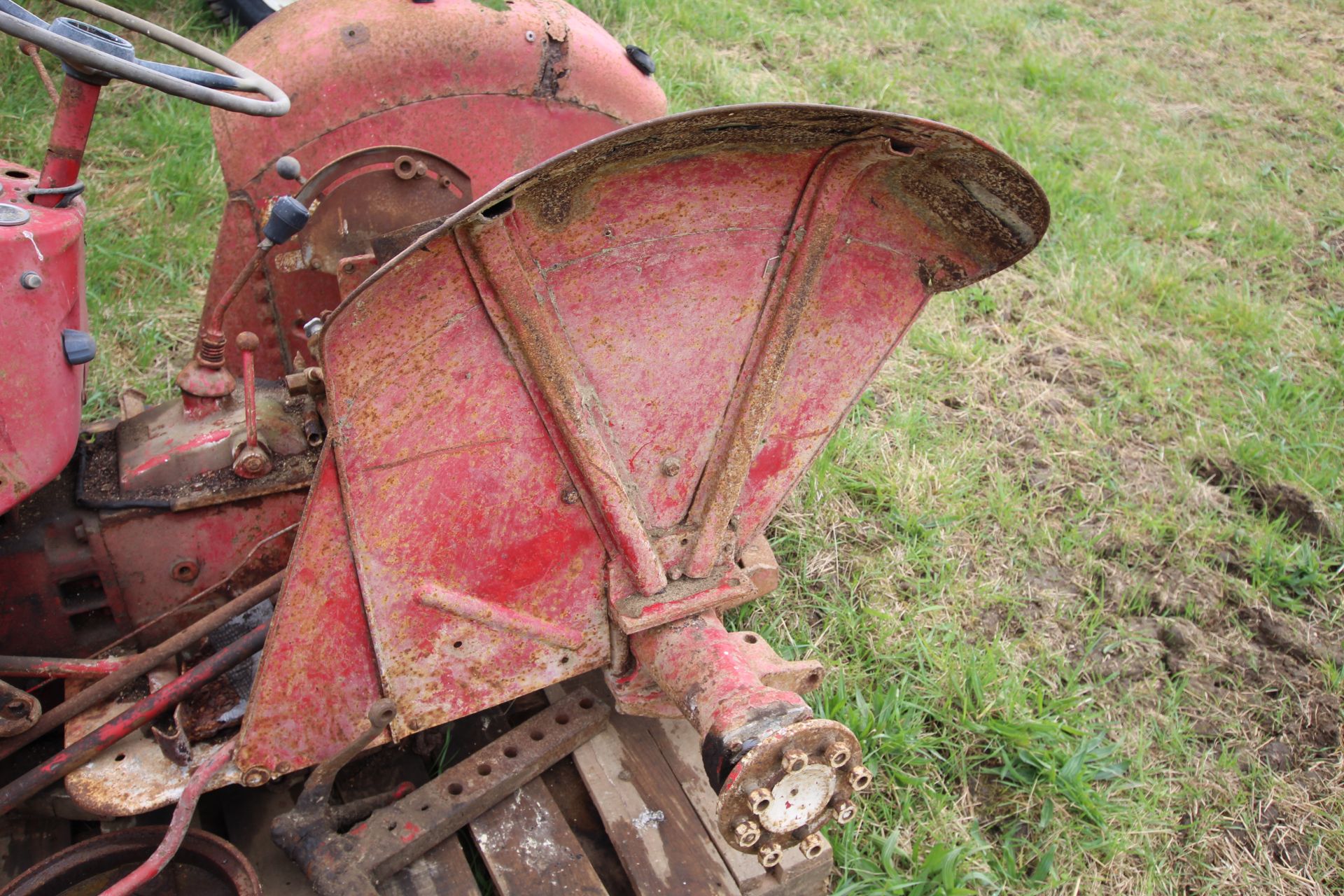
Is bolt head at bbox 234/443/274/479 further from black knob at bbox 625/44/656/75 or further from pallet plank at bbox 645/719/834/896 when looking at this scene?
black knob at bbox 625/44/656/75

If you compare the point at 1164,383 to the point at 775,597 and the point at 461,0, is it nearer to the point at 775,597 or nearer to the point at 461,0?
the point at 775,597

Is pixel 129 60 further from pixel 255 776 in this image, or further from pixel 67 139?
pixel 255 776

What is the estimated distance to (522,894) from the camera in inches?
69.7

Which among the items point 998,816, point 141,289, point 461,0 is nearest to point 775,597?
point 998,816

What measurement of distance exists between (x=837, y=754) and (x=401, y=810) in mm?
827

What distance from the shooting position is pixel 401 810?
1.82m

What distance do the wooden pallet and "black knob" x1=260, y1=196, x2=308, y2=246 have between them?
1052 mm

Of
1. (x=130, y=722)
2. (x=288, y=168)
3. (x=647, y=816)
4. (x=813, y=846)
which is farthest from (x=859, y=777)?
(x=288, y=168)

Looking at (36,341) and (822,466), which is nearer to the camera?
(36,341)

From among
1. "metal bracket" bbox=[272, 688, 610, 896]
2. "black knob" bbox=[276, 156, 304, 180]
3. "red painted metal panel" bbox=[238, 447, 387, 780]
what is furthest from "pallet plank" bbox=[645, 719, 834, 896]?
"black knob" bbox=[276, 156, 304, 180]

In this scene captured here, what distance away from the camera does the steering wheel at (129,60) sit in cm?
145

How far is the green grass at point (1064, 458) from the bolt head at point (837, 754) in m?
0.64

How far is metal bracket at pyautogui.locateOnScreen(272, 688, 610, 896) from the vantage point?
5.57 feet

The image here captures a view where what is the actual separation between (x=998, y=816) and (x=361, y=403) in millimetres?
1585
